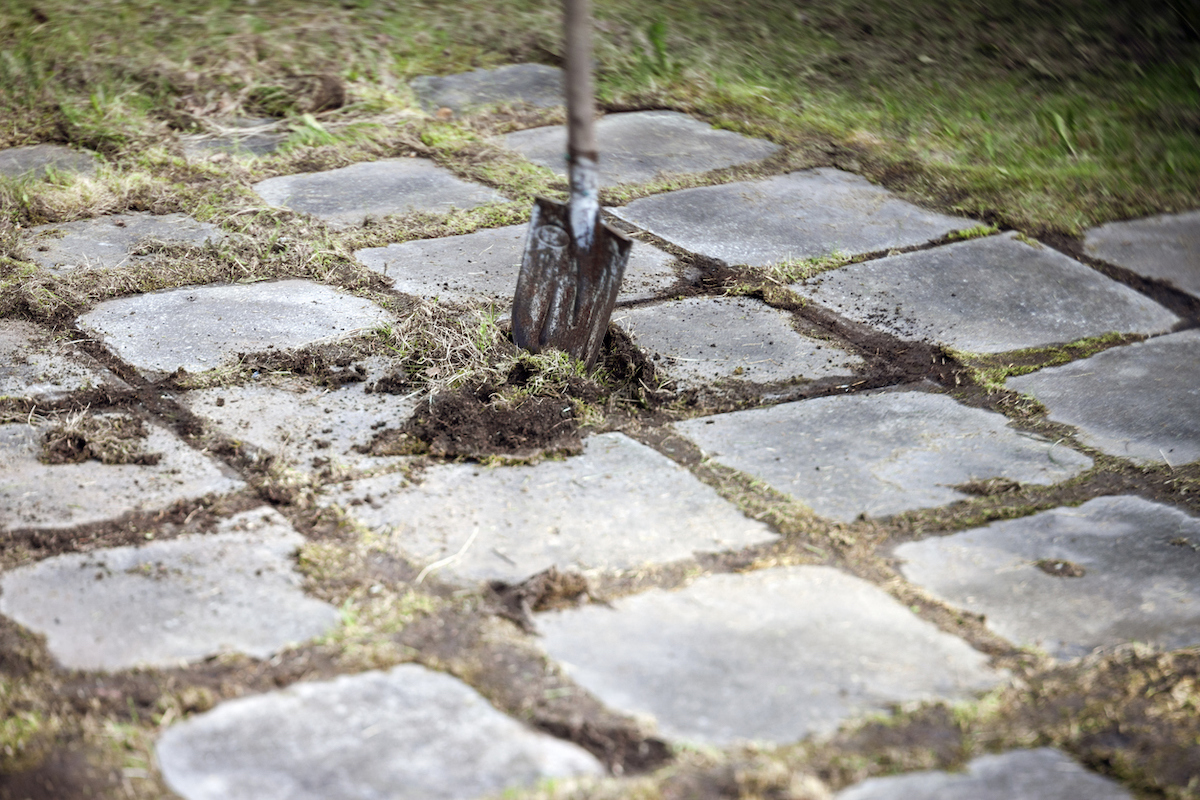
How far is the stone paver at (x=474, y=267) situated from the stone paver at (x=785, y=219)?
0.64 ft

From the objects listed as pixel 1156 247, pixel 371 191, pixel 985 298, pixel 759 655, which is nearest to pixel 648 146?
pixel 371 191

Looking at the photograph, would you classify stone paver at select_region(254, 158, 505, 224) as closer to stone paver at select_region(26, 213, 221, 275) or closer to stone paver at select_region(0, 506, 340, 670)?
stone paver at select_region(26, 213, 221, 275)

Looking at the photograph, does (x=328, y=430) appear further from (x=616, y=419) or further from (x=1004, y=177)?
(x=1004, y=177)

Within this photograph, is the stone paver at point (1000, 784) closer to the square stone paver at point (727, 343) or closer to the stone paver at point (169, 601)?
the stone paver at point (169, 601)

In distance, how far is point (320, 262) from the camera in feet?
9.53

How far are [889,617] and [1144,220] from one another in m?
2.30

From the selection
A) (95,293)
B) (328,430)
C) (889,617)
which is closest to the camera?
(889,617)

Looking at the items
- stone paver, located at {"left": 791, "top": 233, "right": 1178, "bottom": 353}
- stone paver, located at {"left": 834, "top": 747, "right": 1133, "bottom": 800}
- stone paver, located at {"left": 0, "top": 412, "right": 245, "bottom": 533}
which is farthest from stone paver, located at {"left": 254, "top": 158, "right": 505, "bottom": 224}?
stone paver, located at {"left": 834, "top": 747, "right": 1133, "bottom": 800}

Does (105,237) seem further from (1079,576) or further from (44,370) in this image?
(1079,576)

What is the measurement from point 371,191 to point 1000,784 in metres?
2.57

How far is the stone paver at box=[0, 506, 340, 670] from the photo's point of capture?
160cm

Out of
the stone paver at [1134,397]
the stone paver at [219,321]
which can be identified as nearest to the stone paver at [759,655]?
the stone paver at [1134,397]

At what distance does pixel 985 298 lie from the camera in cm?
292

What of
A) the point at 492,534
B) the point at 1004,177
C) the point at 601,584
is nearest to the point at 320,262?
the point at 492,534
